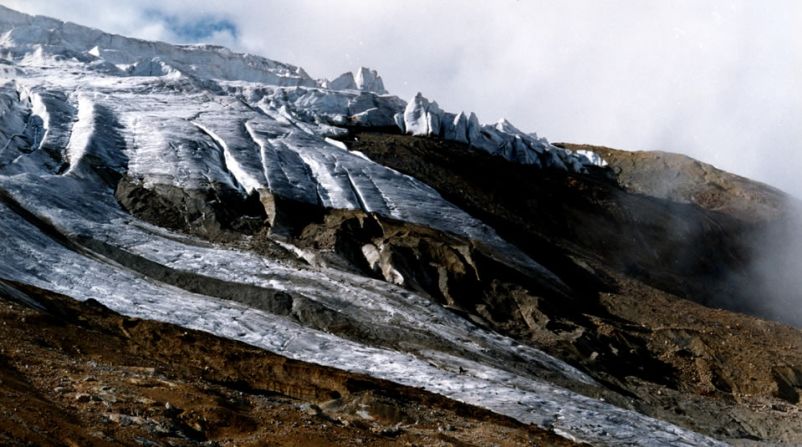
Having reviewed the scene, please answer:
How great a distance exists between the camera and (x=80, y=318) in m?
28.0

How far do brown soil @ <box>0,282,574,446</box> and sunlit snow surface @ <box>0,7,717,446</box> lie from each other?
280 cm

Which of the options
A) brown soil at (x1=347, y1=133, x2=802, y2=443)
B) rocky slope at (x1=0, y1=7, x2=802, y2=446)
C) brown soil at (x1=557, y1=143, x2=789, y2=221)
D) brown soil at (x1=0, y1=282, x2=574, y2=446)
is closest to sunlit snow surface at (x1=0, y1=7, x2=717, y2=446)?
rocky slope at (x1=0, y1=7, x2=802, y2=446)

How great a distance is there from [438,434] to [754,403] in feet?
Result: 69.7

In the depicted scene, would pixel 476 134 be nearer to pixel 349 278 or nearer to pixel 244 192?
pixel 244 192

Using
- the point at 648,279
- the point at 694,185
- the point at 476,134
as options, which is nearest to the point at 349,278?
the point at 648,279

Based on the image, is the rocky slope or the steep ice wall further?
the steep ice wall

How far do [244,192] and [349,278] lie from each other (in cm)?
1253

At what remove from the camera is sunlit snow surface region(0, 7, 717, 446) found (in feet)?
101

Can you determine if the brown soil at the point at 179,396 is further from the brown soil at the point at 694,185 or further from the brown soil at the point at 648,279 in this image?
the brown soil at the point at 694,185

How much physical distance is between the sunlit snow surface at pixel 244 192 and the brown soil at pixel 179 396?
280 cm

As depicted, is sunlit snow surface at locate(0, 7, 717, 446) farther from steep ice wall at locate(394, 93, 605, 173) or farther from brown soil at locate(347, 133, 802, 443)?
brown soil at locate(347, 133, 802, 443)

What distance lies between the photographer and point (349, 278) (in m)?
39.4

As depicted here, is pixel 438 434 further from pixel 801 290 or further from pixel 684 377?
pixel 801 290

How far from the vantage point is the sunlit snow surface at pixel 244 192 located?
30.7 metres
